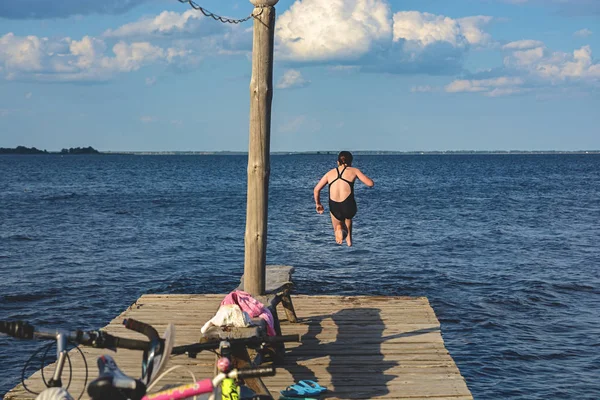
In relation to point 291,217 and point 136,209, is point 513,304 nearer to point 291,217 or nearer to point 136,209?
point 291,217

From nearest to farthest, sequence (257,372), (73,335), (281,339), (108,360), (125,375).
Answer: (125,375) → (108,360) → (257,372) → (73,335) → (281,339)

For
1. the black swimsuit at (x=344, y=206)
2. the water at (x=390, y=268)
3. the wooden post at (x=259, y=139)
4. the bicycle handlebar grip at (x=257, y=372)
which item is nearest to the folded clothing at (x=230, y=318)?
the wooden post at (x=259, y=139)

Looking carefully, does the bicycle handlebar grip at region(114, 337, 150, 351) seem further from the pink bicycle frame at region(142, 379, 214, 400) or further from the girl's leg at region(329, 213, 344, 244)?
the girl's leg at region(329, 213, 344, 244)

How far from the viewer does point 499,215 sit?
167 ft

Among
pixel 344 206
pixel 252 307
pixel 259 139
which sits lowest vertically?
pixel 252 307

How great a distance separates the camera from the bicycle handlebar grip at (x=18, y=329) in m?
5.18

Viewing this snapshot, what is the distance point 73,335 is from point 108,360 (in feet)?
1.73

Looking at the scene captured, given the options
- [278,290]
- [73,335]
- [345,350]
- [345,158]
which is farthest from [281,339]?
[345,158]

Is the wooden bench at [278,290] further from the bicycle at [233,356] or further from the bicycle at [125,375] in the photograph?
the bicycle at [125,375]

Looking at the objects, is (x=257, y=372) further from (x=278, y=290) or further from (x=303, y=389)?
(x=278, y=290)

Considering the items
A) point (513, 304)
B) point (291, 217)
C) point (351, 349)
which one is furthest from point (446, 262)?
point (291, 217)

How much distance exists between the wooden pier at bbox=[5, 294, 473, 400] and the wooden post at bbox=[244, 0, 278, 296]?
58.7 inches

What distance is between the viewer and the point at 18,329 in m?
5.19

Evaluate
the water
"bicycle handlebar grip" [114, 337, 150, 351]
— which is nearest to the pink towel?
"bicycle handlebar grip" [114, 337, 150, 351]
